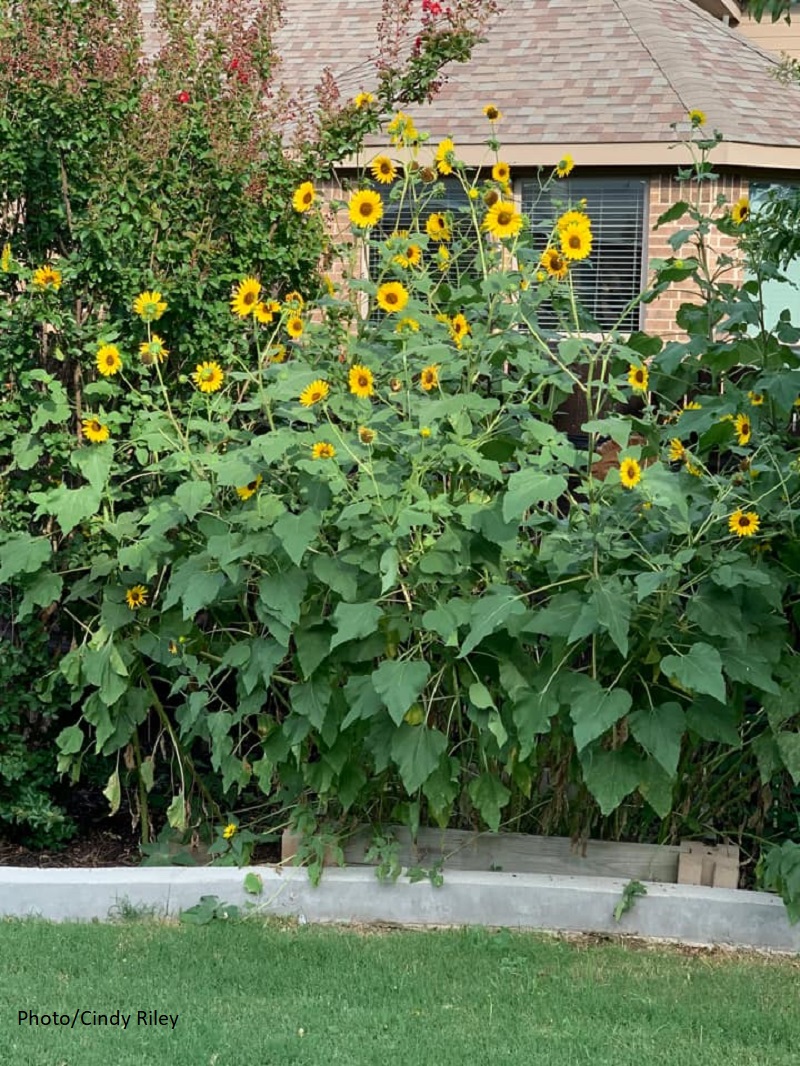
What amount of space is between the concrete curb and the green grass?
111mm

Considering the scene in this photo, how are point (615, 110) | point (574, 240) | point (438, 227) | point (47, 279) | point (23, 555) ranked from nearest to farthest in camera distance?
point (574, 240)
point (23, 555)
point (47, 279)
point (438, 227)
point (615, 110)

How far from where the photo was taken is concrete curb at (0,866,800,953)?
3873mm

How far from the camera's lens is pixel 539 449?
13.3 ft

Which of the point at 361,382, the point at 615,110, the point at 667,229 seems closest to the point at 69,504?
the point at 361,382

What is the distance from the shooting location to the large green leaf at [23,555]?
4102 millimetres

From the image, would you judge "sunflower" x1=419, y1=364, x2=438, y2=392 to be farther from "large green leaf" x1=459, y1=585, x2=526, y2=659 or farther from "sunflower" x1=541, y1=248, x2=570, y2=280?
"large green leaf" x1=459, y1=585, x2=526, y2=659

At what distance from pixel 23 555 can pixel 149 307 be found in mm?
807

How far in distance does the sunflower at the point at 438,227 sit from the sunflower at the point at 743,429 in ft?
3.52

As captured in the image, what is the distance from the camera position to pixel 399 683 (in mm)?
3652

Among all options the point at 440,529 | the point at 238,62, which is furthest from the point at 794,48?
the point at 440,529

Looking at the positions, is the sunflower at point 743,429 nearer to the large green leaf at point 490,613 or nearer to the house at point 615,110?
the large green leaf at point 490,613

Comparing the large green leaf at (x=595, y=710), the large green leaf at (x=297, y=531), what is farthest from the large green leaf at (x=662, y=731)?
the large green leaf at (x=297, y=531)

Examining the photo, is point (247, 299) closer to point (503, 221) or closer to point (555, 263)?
point (503, 221)

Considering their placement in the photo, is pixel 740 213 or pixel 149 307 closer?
pixel 149 307
